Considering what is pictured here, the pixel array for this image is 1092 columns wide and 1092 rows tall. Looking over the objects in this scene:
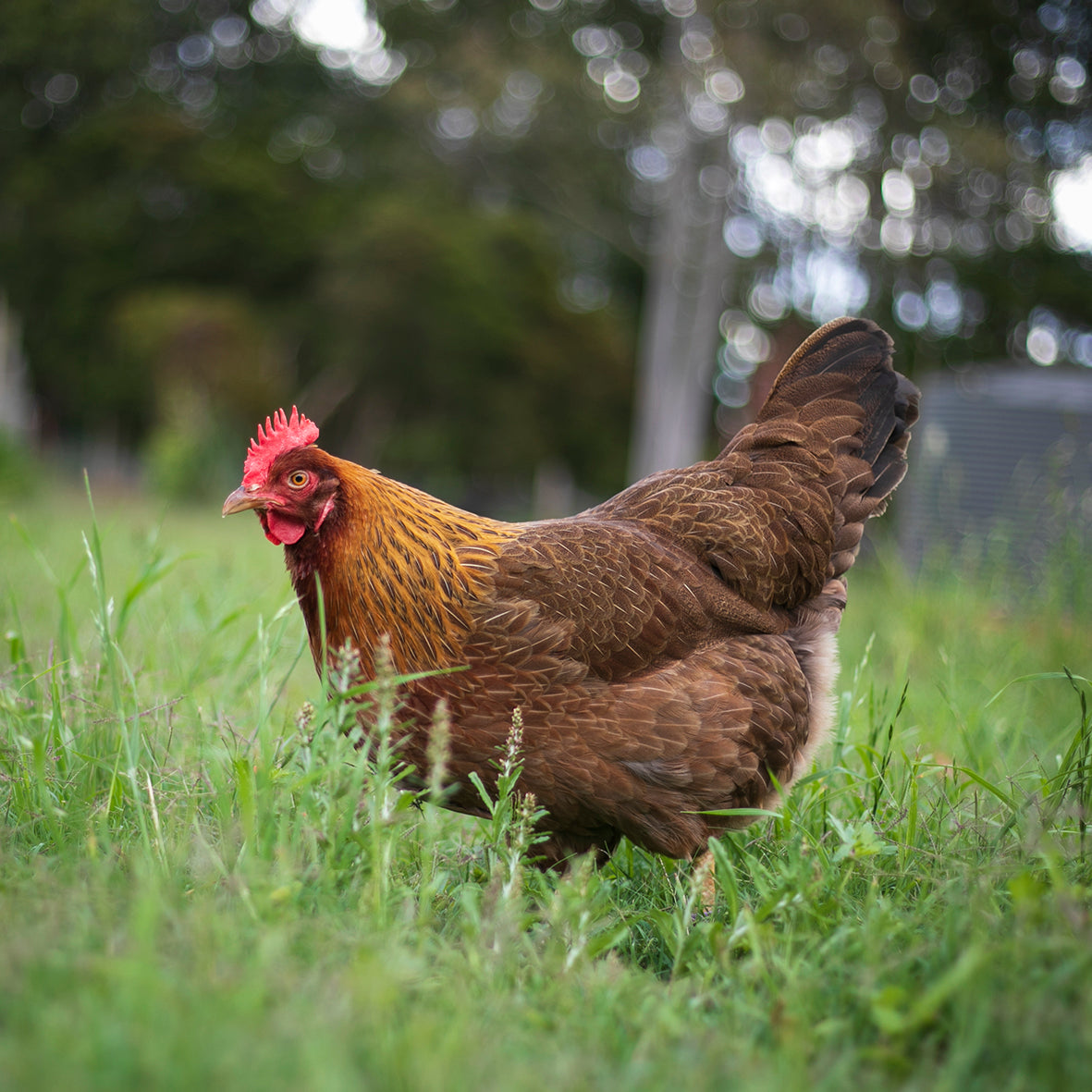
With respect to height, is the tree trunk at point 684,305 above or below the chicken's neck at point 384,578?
above

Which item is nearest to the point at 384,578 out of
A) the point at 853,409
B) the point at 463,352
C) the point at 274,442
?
the point at 274,442

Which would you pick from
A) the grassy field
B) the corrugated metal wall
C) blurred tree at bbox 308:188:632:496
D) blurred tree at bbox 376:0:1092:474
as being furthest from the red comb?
blurred tree at bbox 308:188:632:496

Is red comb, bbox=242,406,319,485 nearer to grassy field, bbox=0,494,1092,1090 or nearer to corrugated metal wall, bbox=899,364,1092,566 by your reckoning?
grassy field, bbox=0,494,1092,1090

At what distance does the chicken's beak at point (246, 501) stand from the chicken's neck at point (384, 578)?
17 centimetres

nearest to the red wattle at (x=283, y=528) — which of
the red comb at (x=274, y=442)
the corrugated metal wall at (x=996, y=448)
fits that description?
the red comb at (x=274, y=442)

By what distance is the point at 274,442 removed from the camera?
2502 mm

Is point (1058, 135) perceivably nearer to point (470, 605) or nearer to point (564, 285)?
point (564, 285)

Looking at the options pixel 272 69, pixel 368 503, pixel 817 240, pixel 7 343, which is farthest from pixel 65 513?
pixel 272 69

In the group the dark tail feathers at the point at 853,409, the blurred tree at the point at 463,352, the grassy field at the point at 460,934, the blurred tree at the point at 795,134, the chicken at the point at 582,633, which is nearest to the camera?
the grassy field at the point at 460,934

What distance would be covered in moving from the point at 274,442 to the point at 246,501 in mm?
209

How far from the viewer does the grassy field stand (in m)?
1.23

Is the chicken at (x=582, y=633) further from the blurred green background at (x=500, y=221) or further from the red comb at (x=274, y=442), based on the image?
the blurred green background at (x=500, y=221)

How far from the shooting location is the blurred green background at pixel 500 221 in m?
14.8

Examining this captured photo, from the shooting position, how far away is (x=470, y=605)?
246cm
